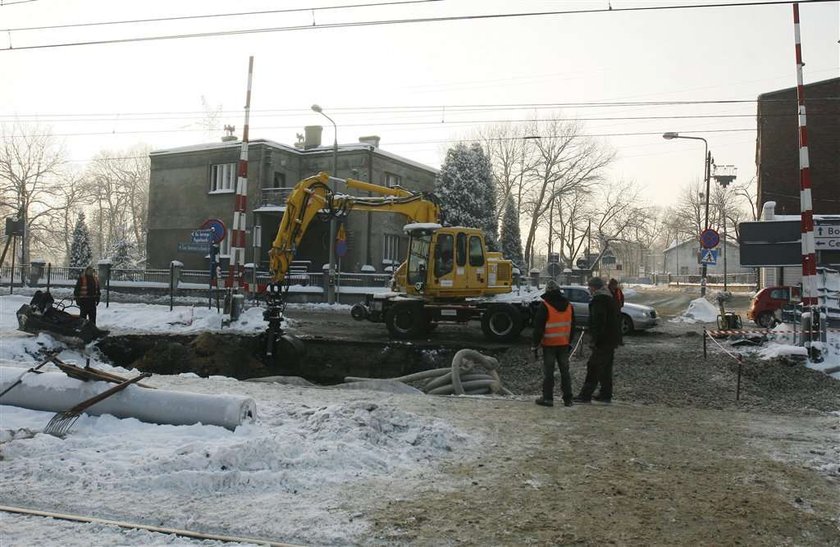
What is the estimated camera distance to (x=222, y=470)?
4891 millimetres

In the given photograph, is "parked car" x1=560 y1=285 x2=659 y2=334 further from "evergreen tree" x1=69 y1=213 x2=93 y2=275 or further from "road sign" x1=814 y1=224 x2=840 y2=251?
"evergreen tree" x1=69 y1=213 x2=93 y2=275

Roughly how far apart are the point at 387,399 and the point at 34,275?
28.8 meters

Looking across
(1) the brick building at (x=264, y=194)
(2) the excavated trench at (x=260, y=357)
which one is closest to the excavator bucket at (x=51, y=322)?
(2) the excavated trench at (x=260, y=357)

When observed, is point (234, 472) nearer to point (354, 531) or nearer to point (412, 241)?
point (354, 531)

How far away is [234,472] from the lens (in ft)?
15.6

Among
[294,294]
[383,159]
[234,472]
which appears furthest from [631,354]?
[383,159]

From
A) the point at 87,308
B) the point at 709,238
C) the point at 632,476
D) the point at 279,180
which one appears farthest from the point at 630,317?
the point at 279,180

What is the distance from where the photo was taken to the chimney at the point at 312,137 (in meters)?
36.5

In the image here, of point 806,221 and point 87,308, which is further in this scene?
point 87,308

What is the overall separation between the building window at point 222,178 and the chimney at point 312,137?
15.8ft

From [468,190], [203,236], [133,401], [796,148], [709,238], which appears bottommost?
[133,401]

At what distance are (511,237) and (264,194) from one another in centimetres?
1813

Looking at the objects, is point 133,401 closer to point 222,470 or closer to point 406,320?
point 222,470

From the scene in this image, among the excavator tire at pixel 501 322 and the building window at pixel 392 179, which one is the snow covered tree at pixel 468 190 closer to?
the building window at pixel 392 179
